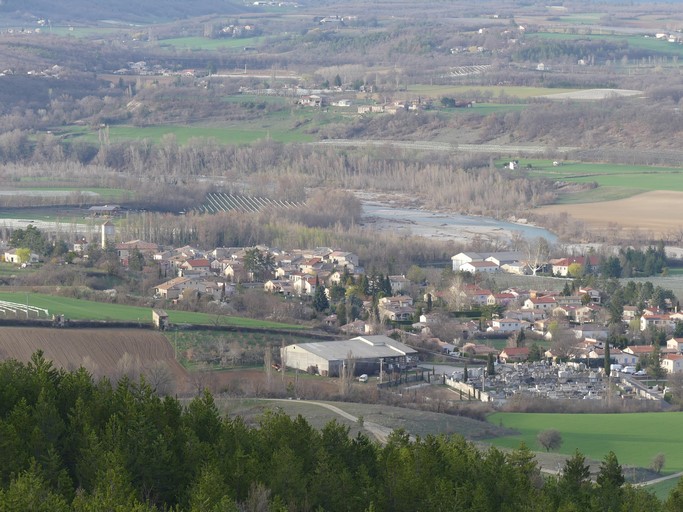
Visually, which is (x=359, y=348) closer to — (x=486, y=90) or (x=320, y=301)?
(x=320, y=301)

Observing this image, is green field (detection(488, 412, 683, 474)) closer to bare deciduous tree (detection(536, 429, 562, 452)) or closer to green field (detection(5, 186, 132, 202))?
bare deciduous tree (detection(536, 429, 562, 452))

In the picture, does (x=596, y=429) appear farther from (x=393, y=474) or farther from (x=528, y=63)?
(x=528, y=63)

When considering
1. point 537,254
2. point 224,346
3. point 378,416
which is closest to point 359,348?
point 224,346

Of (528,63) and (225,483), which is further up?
(225,483)

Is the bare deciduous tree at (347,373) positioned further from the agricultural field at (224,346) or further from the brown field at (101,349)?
the brown field at (101,349)

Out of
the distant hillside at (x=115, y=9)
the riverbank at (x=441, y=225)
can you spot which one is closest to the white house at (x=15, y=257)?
the riverbank at (x=441, y=225)

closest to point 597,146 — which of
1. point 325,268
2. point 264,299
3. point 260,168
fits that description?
point 260,168
